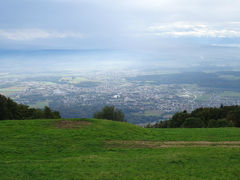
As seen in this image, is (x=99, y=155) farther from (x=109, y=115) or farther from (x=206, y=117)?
(x=206, y=117)

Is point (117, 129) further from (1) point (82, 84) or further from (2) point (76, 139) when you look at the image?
(1) point (82, 84)

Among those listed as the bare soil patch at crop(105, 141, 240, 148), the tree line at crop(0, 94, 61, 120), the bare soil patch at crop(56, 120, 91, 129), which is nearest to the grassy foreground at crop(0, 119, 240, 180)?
the bare soil patch at crop(56, 120, 91, 129)

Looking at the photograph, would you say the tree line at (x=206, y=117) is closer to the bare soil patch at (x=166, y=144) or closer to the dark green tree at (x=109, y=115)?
the dark green tree at (x=109, y=115)

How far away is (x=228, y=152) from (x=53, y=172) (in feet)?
37.9

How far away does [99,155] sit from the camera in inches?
660

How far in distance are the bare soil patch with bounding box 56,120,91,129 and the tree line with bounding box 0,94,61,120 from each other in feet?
55.0

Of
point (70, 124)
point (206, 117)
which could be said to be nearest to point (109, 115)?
point (206, 117)

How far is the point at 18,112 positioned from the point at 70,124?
2440 centimetres

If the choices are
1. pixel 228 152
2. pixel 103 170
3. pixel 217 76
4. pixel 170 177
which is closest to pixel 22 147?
pixel 103 170

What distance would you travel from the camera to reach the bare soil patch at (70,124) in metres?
24.7

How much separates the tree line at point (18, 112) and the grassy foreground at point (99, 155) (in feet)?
54.7

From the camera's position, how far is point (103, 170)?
13.4 m

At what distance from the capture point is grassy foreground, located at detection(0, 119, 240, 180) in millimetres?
12867

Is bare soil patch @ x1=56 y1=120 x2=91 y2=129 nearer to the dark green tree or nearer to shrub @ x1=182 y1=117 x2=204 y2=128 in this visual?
shrub @ x1=182 y1=117 x2=204 y2=128
